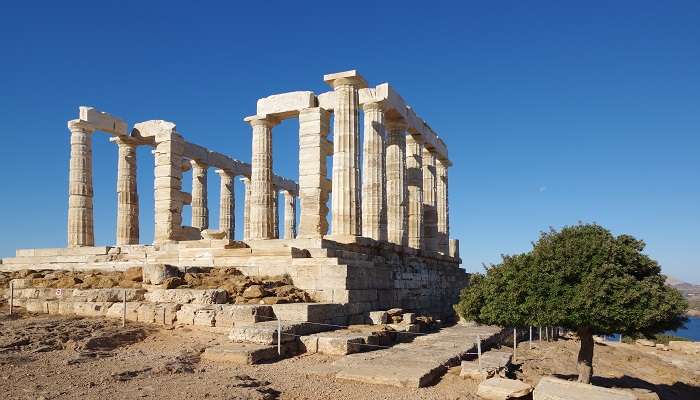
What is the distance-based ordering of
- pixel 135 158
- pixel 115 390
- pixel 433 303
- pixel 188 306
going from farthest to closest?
pixel 135 158 < pixel 433 303 < pixel 188 306 < pixel 115 390

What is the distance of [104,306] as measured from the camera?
15.0 metres

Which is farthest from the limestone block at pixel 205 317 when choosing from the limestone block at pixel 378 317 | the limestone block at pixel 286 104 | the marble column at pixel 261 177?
the limestone block at pixel 286 104

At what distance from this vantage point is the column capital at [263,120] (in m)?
23.7

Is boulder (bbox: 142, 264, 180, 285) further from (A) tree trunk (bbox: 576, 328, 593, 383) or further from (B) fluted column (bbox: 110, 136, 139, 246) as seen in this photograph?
(B) fluted column (bbox: 110, 136, 139, 246)

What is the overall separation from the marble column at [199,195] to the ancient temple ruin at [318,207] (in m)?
0.06

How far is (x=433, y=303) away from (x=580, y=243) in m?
13.9

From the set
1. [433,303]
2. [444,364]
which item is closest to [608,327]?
[444,364]

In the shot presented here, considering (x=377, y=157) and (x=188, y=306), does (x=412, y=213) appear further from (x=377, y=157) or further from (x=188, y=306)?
(x=188, y=306)

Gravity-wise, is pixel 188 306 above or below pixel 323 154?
below

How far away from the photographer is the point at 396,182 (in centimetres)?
2525

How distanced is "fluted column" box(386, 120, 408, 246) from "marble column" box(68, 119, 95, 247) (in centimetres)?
1398

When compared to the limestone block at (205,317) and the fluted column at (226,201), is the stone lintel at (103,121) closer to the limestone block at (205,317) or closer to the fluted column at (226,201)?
the fluted column at (226,201)

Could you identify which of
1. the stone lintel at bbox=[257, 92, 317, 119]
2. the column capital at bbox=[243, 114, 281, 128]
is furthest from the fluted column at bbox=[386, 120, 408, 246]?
the column capital at bbox=[243, 114, 281, 128]

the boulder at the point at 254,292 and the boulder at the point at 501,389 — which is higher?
the boulder at the point at 254,292
